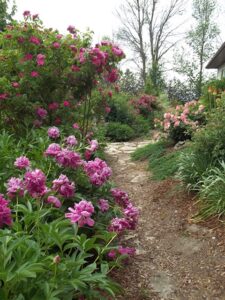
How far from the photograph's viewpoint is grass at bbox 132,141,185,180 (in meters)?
5.93

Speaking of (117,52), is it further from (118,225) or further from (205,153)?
(118,225)

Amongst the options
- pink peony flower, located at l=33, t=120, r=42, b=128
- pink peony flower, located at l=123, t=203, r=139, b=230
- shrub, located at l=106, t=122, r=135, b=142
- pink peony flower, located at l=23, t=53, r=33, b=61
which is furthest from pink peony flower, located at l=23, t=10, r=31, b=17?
shrub, located at l=106, t=122, r=135, b=142

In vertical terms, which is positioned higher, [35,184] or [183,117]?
[183,117]

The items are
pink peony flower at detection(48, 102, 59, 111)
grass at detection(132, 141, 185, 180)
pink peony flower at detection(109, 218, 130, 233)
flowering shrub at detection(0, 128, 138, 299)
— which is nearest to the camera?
flowering shrub at detection(0, 128, 138, 299)

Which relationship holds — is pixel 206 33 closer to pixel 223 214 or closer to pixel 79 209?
pixel 223 214

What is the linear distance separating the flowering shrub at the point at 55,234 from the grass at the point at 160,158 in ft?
8.93

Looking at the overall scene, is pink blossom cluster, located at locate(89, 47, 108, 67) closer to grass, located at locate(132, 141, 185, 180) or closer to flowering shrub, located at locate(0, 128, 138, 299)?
grass, located at locate(132, 141, 185, 180)

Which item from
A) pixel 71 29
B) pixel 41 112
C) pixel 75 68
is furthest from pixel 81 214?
pixel 71 29

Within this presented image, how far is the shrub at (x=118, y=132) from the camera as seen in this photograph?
11061 millimetres

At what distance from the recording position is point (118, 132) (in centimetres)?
1108

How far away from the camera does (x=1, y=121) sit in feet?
18.4

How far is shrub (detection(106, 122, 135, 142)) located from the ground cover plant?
315cm

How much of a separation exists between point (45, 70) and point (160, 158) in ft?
8.91

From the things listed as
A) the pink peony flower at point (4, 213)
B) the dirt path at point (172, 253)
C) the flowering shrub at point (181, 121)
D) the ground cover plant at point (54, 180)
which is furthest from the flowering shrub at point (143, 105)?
the pink peony flower at point (4, 213)
